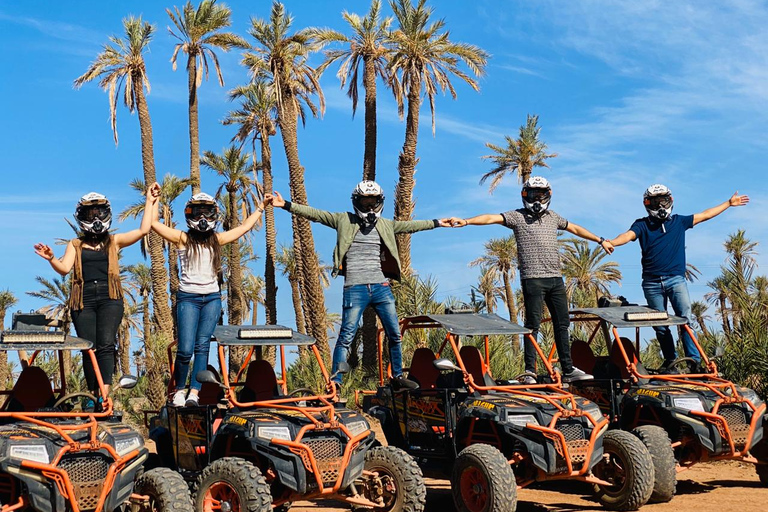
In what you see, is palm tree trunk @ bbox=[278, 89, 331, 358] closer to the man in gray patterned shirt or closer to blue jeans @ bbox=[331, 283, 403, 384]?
the man in gray patterned shirt

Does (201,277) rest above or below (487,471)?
above

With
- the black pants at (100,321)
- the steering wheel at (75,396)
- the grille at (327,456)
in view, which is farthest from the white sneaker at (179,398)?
the grille at (327,456)

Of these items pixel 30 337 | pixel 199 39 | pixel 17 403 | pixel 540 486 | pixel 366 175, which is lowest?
pixel 540 486

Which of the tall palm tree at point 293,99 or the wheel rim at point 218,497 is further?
the tall palm tree at point 293,99

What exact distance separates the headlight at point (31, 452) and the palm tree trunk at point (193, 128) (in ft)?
88.9

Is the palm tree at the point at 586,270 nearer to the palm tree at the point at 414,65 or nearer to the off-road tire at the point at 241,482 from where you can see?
the palm tree at the point at 414,65

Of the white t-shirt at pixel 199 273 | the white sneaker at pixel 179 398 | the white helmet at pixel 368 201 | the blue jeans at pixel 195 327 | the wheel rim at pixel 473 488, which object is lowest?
the wheel rim at pixel 473 488

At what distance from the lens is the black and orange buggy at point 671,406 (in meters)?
9.60

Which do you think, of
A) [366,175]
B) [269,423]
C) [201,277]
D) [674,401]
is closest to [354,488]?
[269,423]

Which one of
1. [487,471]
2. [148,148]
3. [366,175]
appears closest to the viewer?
[487,471]

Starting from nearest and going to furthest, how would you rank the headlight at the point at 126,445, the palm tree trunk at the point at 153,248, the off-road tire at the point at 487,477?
the headlight at the point at 126,445
the off-road tire at the point at 487,477
the palm tree trunk at the point at 153,248

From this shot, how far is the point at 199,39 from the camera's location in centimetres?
3450

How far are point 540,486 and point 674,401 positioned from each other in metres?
2.17

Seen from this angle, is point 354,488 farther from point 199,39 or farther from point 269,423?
point 199,39
